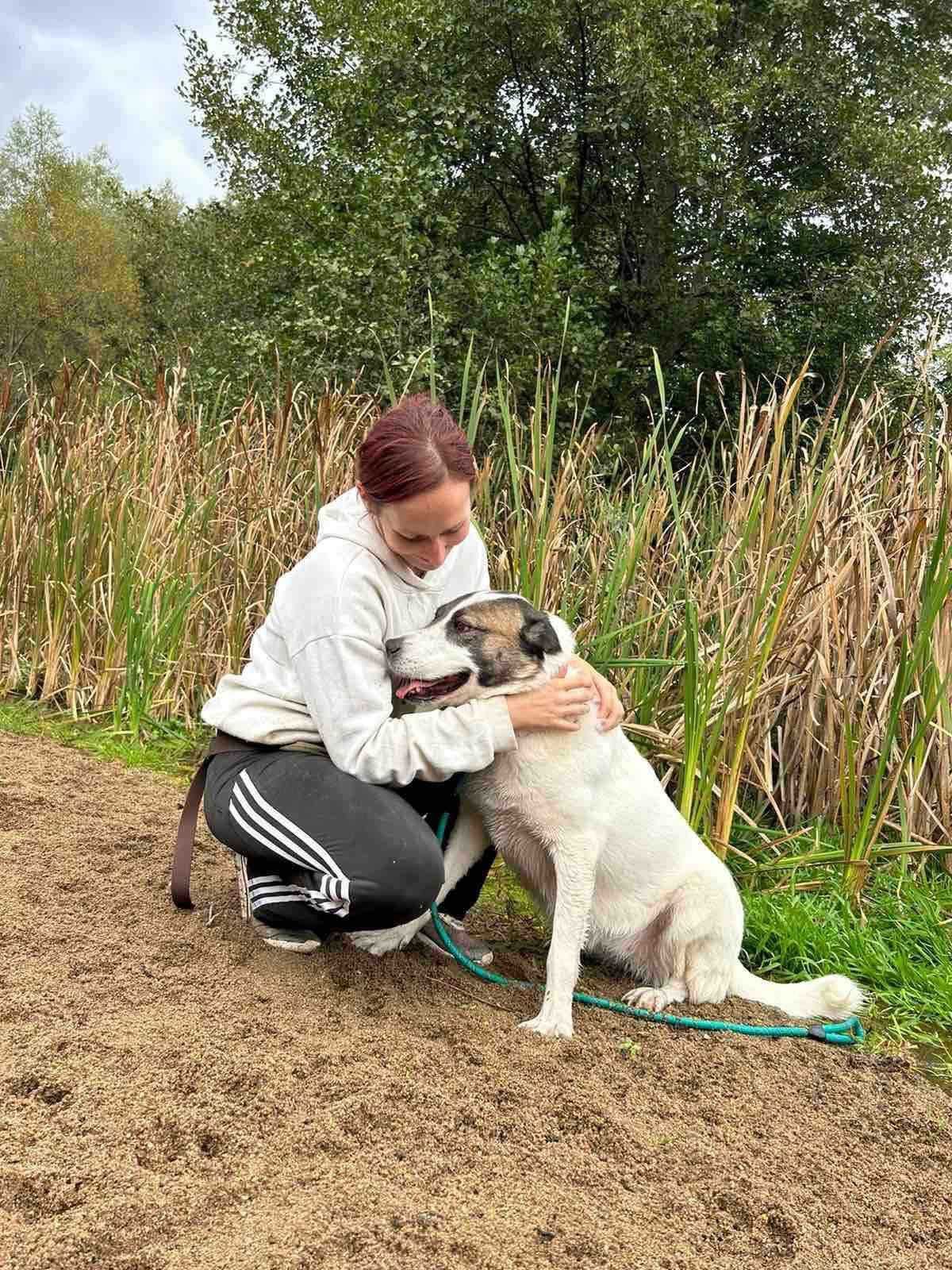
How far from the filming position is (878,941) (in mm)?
3475

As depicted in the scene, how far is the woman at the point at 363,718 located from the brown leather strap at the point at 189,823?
0.05m

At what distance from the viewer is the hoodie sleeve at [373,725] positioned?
2.69m

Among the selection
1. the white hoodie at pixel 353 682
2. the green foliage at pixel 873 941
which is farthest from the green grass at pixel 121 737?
the green foliage at pixel 873 941


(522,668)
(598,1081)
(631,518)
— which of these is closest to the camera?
(598,1081)

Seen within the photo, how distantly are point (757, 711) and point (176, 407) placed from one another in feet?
14.0

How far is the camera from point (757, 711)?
4.05 metres

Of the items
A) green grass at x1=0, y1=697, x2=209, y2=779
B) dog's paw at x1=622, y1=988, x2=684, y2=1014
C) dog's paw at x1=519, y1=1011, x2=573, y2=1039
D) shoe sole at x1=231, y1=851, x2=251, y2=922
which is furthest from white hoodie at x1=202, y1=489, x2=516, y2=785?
green grass at x1=0, y1=697, x2=209, y2=779

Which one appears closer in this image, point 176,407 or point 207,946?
point 207,946

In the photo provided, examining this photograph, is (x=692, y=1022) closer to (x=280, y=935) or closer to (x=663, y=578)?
(x=280, y=935)

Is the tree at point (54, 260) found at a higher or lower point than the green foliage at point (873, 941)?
higher

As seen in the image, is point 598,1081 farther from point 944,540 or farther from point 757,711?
point 944,540

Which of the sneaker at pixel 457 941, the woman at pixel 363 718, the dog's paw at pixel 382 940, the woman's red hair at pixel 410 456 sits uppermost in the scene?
the woman's red hair at pixel 410 456

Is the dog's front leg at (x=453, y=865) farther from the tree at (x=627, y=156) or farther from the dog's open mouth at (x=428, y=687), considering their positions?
the tree at (x=627, y=156)

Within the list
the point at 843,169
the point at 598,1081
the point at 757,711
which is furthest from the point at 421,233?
the point at 598,1081
